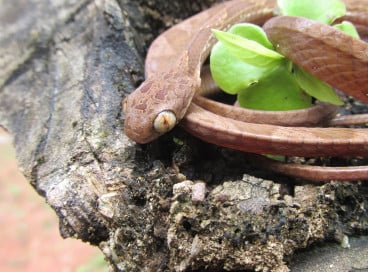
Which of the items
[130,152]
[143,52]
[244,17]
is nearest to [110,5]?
[143,52]

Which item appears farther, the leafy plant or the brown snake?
the leafy plant

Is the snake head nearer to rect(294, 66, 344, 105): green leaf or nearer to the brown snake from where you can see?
the brown snake

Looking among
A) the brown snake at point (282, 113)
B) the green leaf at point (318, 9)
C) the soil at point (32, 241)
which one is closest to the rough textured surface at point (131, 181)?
the brown snake at point (282, 113)

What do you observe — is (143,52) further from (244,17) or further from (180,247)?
(180,247)

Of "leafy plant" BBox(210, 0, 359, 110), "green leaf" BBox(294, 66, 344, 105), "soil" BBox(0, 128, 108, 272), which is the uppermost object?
"leafy plant" BBox(210, 0, 359, 110)

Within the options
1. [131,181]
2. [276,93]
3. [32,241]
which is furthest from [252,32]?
[32,241]

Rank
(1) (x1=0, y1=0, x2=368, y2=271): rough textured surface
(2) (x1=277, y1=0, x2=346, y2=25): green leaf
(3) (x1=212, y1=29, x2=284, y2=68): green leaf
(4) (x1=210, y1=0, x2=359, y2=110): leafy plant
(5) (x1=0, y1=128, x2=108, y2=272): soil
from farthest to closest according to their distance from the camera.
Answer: (5) (x1=0, y1=128, x2=108, y2=272): soil, (2) (x1=277, y1=0, x2=346, y2=25): green leaf, (4) (x1=210, y1=0, x2=359, y2=110): leafy plant, (3) (x1=212, y1=29, x2=284, y2=68): green leaf, (1) (x1=0, y1=0, x2=368, y2=271): rough textured surface

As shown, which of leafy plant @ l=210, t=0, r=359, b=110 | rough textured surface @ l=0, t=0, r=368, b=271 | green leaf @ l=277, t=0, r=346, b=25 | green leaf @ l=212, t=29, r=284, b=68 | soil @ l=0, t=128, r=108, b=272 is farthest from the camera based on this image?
soil @ l=0, t=128, r=108, b=272

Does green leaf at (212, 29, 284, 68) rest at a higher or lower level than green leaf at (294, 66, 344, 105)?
higher

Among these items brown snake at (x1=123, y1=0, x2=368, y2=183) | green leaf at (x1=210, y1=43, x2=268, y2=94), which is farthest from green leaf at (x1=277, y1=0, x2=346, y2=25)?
green leaf at (x1=210, y1=43, x2=268, y2=94)
